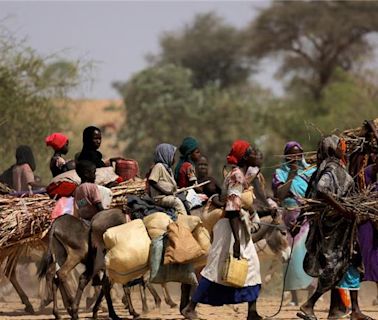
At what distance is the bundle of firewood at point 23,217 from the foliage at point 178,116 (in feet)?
106

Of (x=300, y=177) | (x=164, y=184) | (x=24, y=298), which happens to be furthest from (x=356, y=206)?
(x=24, y=298)

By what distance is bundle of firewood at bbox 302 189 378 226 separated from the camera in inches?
474

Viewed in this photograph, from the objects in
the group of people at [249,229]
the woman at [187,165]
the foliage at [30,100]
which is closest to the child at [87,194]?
the group of people at [249,229]

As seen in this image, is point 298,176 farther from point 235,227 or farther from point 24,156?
point 24,156

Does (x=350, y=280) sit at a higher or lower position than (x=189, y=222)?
lower

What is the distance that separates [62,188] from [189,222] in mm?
2104

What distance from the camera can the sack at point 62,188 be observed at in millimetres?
14281

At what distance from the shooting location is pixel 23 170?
1648 cm

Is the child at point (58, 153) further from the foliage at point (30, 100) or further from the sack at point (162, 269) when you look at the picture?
the foliage at point (30, 100)

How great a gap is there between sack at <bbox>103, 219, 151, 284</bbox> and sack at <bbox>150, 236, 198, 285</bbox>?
0.09 meters

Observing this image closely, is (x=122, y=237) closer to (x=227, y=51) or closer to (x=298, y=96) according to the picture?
(x=298, y=96)

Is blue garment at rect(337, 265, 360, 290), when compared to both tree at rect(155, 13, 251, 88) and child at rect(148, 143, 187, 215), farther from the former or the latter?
tree at rect(155, 13, 251, 88)

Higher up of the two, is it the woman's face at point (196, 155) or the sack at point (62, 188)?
the woman's face at point (196, 155)

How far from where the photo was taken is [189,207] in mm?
13836
